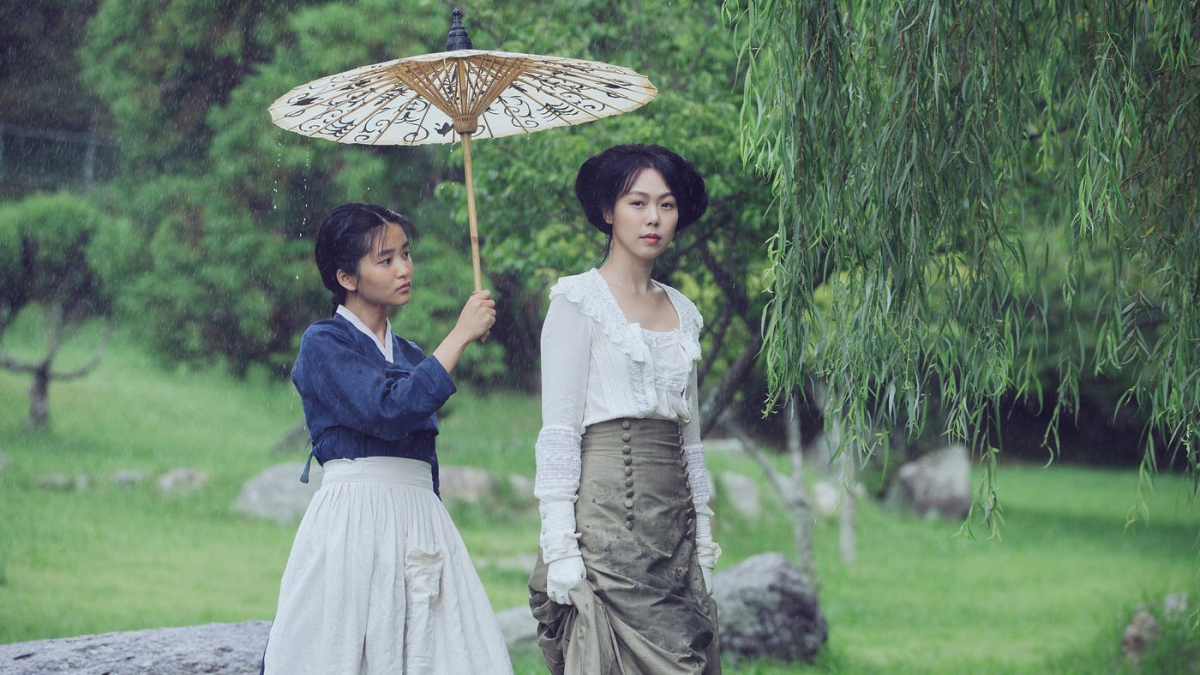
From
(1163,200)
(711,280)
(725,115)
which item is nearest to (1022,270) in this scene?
(1163,200)

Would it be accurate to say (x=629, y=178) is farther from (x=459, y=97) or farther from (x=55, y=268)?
(x=55, y=268)

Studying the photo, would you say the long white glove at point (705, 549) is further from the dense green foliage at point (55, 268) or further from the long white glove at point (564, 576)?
the dense green foliage at point (55, 268)

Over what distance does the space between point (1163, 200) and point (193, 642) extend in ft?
10.6

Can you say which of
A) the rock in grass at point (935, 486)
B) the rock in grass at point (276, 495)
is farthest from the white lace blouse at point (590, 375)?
the rock in grass at point (935, 486)

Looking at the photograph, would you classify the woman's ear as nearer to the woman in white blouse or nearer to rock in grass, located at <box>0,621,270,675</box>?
the woman in white blouse

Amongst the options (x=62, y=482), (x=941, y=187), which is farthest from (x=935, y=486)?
(x=941, y=187)

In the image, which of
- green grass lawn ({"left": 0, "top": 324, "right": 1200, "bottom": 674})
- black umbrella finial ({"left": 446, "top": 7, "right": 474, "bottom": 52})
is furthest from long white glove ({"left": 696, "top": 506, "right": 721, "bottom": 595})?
green grass lawn ({"left": 0, "top": 324, "right": 1200, "bottom": 674})

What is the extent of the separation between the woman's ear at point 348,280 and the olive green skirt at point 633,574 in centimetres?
67

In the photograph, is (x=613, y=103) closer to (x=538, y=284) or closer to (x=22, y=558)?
(x=538, y=284)

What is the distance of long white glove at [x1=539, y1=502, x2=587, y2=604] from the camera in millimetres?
2758

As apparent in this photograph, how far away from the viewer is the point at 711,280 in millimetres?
6684

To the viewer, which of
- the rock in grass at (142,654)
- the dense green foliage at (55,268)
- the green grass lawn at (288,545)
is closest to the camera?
the rock in grass at (142,654)

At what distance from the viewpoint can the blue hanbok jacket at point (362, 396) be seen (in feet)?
9.22

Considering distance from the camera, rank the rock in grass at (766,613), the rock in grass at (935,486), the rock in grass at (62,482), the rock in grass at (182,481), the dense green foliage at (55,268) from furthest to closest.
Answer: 1. the rock in grass at (935,486)
2. the rock in grass at (182,481)
3. the dense green foliage at (55,268)
4. the rock in grass at (62,482)
5. the rock in grass at (766,613)
